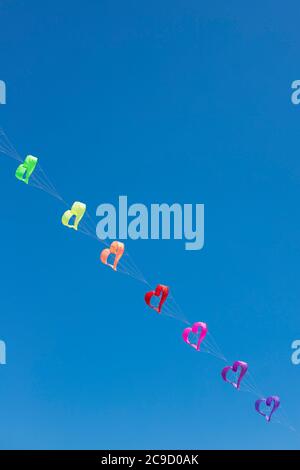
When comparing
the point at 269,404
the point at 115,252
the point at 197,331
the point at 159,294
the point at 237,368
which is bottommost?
the point at 269,404

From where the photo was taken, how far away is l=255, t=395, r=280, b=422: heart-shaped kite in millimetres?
3297

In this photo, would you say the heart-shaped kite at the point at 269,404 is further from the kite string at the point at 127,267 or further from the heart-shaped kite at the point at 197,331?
the heart-shaped kite at the point at 197,331

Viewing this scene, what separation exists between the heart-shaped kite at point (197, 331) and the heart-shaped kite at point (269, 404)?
0.32 m

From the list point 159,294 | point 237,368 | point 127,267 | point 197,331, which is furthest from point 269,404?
point 127,267

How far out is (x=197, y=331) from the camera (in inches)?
129

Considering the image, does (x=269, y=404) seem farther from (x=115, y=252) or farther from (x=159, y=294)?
(x=115, y=252)

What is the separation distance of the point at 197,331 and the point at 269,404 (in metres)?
0.41

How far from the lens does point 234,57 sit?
3.30 metres

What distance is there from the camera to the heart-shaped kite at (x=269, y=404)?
10.8 feet

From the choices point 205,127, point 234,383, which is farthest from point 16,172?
point 234,383

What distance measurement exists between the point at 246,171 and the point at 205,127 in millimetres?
240

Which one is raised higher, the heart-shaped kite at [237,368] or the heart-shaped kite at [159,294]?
the heart-shaped kite at [159,294]

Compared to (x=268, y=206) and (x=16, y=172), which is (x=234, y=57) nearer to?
(x=268, y=206)

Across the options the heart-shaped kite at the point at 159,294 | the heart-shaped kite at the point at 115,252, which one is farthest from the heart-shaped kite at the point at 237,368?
the heart-shaped kite at the point at 115,252
